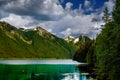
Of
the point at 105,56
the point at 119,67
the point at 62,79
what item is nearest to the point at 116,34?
the point at 119,67

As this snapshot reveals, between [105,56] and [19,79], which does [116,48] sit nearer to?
[105,56]

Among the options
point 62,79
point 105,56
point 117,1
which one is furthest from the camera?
point 62,79

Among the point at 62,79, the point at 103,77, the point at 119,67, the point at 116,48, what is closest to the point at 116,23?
the point at 116,48

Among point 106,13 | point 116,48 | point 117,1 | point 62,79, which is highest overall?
point 106,13

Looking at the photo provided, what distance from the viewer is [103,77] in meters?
70.7

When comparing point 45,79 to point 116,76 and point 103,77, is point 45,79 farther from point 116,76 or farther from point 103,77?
point 116,76

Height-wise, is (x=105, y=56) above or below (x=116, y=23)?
below

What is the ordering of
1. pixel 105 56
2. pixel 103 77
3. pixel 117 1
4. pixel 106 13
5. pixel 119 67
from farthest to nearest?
pixel 106 13 < pixel 103 77 < pixel 105 56 < pixel 117 1 < pixel 119 67

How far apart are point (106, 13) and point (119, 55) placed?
3969cm

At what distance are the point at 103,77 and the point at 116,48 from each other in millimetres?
26071

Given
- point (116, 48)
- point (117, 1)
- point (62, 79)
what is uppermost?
point (117, 1)

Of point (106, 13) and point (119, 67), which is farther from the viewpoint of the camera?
point (106, 13)

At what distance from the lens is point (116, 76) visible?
45.5 m

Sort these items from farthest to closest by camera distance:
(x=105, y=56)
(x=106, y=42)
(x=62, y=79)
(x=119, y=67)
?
1. (x=62, y=79)
2. (x=106, y=42)
3. (x=105, y=56)
4. (x=119, y=67)
